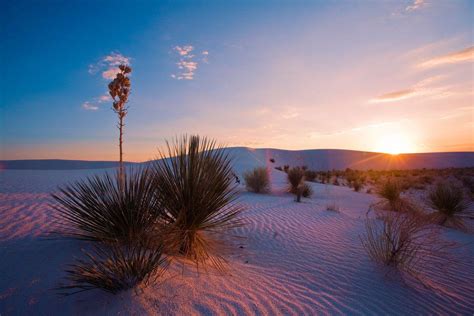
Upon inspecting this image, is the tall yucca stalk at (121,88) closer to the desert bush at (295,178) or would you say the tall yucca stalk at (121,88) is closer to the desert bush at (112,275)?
the desert bush at (112,275)

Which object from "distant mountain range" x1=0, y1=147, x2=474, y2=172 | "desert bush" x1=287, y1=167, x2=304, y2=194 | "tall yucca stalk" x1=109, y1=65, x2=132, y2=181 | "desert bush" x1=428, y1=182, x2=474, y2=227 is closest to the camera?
"tall yucca stalk" x1=109, y1=65, x2=132, y2=181

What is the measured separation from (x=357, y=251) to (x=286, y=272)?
6.09 feet

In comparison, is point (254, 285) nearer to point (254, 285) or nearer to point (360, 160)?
point (254, 285)

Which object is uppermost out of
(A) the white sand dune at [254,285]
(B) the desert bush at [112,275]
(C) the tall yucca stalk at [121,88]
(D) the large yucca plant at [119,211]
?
(C) the tall yucca stalk at [121,88]

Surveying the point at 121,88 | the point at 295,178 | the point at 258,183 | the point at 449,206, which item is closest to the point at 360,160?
the point at 295,178

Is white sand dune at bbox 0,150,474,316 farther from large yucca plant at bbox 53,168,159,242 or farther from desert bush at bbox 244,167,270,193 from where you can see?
desert bush at bbox 244,167,270,193

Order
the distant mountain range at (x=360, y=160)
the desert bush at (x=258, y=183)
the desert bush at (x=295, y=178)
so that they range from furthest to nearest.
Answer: the distant mountain range at (x=360, y=160), the desert bush at (x=258, y=183), the desert bush at (x=295, y=178)

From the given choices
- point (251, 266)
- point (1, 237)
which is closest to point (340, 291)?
point (251, 266)

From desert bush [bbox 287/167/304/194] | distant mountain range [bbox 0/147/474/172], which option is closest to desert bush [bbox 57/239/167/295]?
desert bush [bbox 287/167/304/194]

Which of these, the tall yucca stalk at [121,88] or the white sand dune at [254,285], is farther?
the tall yucca stalk at [121,88]

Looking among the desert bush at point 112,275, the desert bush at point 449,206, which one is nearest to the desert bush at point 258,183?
the desert bush at point 449,206

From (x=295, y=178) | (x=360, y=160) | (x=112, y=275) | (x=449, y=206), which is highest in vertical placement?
(x=360, y=160)

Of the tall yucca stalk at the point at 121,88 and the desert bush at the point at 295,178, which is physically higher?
the tall yucca stalk at the point at 121,88

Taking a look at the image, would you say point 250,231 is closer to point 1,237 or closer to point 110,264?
point 110,264
